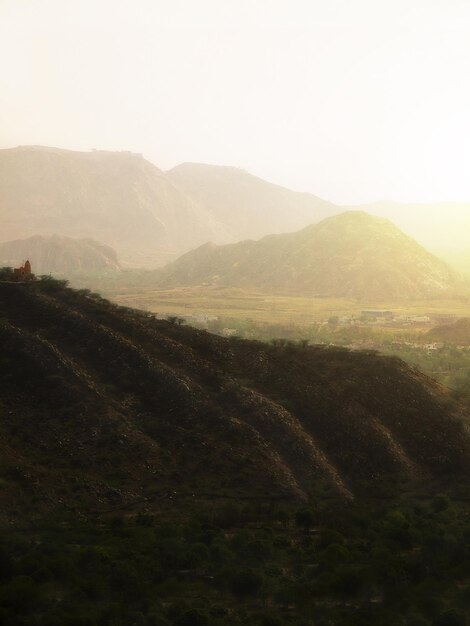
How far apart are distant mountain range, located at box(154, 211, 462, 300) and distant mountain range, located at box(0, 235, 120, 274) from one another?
21.7 m

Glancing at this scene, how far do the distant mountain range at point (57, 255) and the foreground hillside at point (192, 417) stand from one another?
122585mm

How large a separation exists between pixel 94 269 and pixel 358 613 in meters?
145

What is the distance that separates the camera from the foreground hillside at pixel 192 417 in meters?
21.3

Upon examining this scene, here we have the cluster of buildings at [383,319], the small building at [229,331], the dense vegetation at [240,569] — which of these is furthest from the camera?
the cluster of buildings at [383,319]

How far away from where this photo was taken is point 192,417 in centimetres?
2506

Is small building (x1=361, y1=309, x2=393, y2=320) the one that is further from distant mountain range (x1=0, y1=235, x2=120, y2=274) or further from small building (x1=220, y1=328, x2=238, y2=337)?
distant mountain range (x1=0, y1=235, x2=120, y2=274)

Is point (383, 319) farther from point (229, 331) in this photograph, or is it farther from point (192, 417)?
point (192, 417)

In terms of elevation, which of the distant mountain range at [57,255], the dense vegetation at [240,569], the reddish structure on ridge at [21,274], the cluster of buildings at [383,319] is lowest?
the dense vegetation at [240,569]

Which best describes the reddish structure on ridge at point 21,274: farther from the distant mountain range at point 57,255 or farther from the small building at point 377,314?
the distant mountain range at point 57,255

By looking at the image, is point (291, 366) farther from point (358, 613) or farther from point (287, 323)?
point (287, 323)

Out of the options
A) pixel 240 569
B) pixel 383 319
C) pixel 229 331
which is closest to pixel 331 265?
pixel 383 319

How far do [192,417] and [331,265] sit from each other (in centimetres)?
10581

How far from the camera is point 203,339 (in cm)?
3253

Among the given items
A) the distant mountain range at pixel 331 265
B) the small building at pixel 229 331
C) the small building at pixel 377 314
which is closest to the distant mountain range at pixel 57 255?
the distant mountain range at pixel 331 265
